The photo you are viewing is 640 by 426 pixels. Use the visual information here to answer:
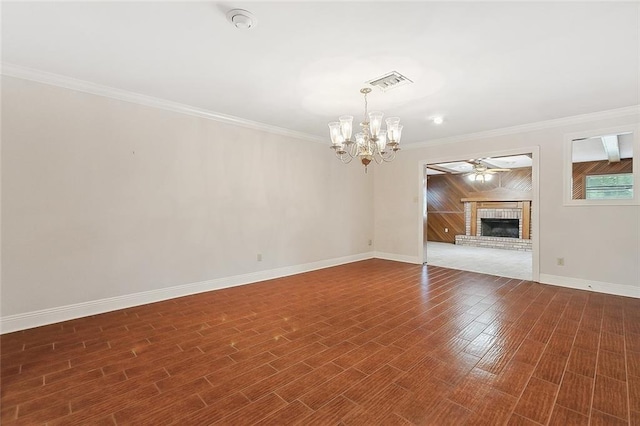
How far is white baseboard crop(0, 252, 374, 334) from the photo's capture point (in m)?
2.68

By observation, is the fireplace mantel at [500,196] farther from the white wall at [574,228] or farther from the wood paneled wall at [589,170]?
the white wall at [574,228]

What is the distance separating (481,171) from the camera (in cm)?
791

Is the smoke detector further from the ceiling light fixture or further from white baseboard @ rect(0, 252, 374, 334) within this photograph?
the ceiling light fixture

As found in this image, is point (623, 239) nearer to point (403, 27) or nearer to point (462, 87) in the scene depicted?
point (462, 87)

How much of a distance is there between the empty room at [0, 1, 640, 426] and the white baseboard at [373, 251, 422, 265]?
24.5 inches

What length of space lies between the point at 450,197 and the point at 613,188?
5.61 m

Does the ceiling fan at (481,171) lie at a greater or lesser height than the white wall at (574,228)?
greater

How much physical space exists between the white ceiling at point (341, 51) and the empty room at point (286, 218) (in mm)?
21

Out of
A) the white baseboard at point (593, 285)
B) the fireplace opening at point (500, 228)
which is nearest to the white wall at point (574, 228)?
the white baseboard at point (593, 285)

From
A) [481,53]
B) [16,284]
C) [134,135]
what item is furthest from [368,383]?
[134,135]

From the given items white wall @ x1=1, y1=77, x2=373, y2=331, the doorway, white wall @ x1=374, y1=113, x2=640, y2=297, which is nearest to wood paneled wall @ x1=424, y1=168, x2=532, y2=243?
Answer: the doorway

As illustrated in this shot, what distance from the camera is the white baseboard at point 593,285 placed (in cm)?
368

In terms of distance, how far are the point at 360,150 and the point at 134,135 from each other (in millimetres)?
2667

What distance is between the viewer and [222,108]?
3746 mm
